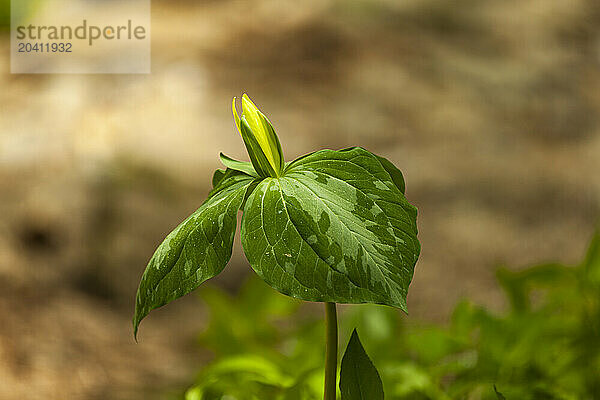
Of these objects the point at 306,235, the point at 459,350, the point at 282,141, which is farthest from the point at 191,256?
the point at 282,141

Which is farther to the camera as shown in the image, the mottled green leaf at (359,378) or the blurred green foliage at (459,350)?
the blurred green foliage at (459,350)

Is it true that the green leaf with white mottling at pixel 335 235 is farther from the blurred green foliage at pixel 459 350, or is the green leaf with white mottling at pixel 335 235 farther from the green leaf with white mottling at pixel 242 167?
the blurred green foliage at pixel 459 350

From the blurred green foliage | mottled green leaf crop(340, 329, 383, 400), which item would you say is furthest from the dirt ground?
mottled green leaf crop(340, 329, 383, 400)

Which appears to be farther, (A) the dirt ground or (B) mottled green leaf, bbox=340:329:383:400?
A: (A) the dirt ground

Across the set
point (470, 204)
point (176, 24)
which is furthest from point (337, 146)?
point (176, 24)

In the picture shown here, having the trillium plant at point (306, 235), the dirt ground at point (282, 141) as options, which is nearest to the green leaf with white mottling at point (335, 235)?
the trillium plant at point (306, 235)

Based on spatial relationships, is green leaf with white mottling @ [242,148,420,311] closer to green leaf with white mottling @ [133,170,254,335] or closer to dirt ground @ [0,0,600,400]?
green leaf with white mottling @ [133,170,254,335]

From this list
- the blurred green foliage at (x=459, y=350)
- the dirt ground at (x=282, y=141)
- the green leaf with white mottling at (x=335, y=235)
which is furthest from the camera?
the dirt ground at (x=282, y=141)
